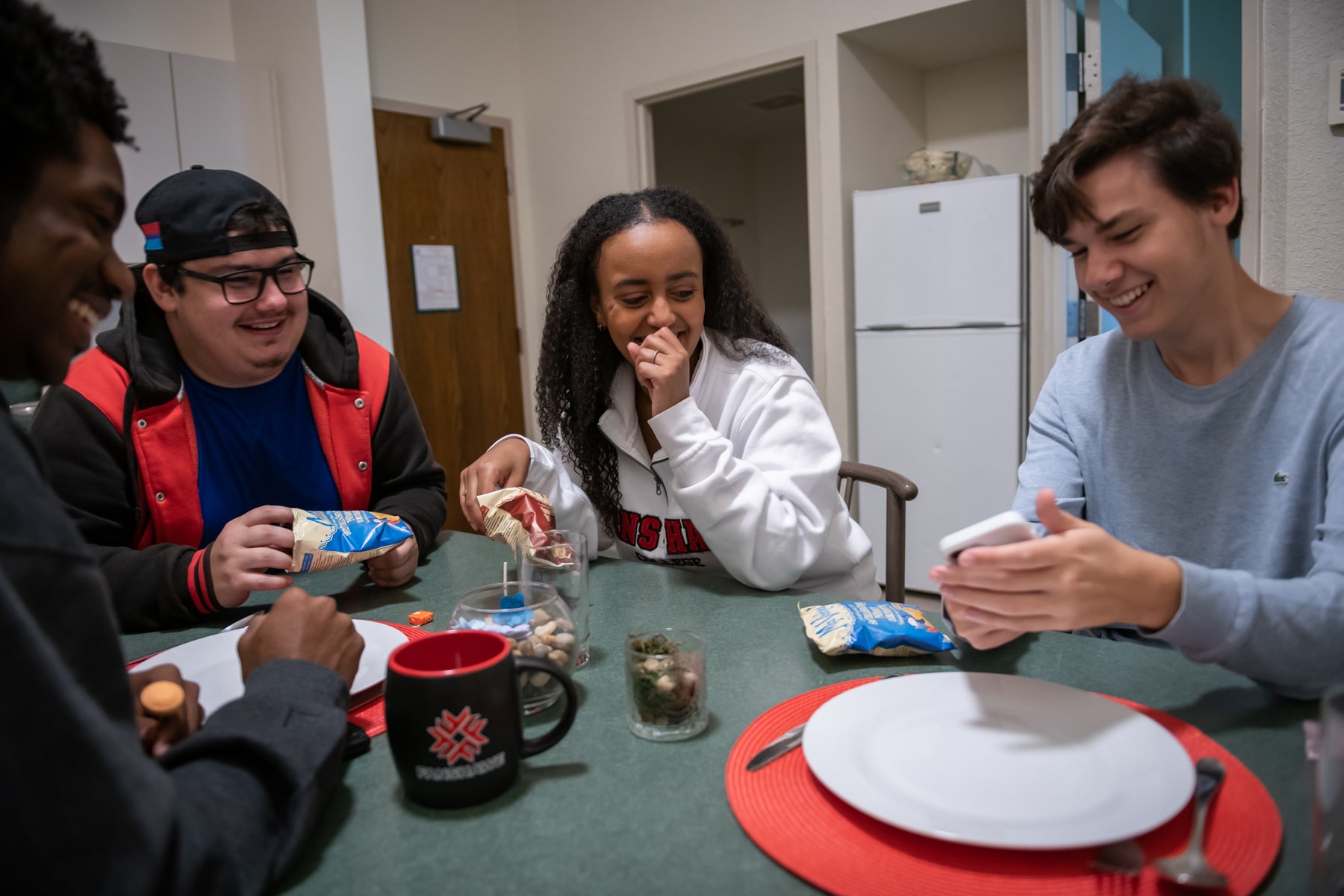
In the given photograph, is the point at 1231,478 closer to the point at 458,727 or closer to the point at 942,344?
the point at 458,727

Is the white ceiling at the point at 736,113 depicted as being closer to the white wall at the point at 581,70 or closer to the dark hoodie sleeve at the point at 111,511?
the white wall at the point at 581,70

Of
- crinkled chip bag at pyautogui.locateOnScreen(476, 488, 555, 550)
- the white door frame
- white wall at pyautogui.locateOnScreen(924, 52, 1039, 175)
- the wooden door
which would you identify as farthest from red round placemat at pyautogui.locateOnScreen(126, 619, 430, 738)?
white wall at pyautogui.locateOnScreen(924, 52, 1039, 175)

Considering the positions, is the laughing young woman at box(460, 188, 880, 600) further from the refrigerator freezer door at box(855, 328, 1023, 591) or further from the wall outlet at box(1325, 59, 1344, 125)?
the refrigerator freezer door at box(855, 328, 1023, 591)

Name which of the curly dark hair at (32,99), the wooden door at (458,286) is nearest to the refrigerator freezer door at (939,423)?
the wooden door at (458,286)

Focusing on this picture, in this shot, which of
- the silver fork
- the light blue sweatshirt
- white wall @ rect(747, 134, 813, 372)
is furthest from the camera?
white wall @ rect(747, 134, 813, 372)

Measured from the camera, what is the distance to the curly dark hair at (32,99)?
0.51 metres

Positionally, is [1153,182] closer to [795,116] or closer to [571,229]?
[571,229]

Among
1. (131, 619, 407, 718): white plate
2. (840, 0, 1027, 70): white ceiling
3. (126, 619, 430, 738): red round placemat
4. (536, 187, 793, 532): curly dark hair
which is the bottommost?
(126, 619, 430, 738): red round placemat

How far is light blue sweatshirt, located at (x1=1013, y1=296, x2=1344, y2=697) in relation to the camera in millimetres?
749

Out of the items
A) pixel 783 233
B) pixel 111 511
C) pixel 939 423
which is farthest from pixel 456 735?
pixel 783 233

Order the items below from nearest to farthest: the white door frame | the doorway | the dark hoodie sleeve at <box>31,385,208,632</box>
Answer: the dark hoodie sleeve at <box>31,385,208,632</box>, the white door frame, the doorway

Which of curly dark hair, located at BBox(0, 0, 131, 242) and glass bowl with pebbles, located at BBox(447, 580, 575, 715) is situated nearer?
curly dark hair, located at BBox(0, 0, 131, 242)

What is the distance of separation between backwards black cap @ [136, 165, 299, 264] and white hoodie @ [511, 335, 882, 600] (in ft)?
1.95

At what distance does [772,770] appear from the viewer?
68cm
